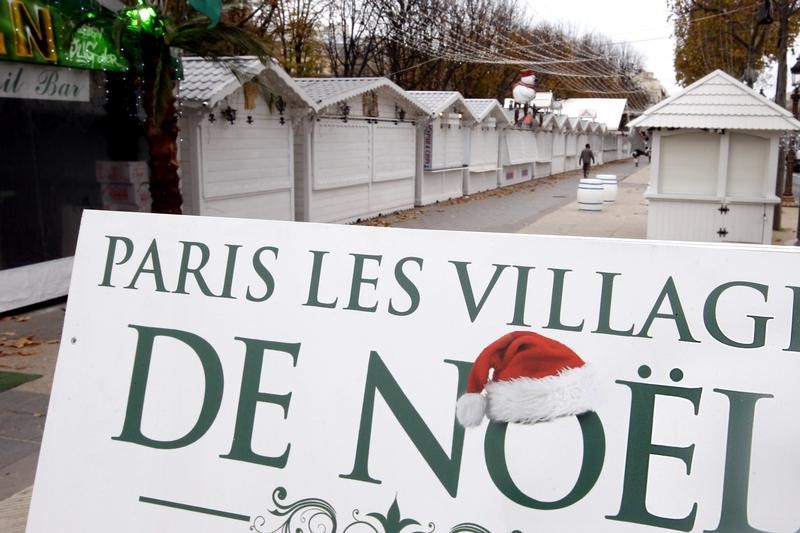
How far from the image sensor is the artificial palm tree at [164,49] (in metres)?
9.20

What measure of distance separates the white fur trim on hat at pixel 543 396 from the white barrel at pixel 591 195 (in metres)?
18.6

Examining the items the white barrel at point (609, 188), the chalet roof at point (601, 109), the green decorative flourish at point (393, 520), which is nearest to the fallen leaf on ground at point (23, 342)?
the green decorative flourish at point (393, 520)

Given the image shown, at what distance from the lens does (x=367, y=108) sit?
61.0ft

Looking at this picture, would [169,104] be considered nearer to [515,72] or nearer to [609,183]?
[609,183]

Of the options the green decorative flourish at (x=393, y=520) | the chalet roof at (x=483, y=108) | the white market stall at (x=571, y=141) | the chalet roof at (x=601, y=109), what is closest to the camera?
the green decorative flourish at (x=393, y=520)

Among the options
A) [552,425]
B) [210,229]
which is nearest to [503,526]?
[552,425]

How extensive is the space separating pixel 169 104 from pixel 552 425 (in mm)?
8750

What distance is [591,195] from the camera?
1988cm

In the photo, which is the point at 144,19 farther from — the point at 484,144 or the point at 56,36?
the point at 484,144

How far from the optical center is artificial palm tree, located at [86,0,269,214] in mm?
9203

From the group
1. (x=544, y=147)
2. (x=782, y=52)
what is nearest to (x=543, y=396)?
(x=782, y=52)

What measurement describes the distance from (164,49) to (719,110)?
839 centimetres

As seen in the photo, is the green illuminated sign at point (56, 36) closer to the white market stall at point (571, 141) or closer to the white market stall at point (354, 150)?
the white market stall at point (354, 150)

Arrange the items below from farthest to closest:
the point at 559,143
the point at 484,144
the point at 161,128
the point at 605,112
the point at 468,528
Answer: the point at 605,112
the point at 559,143
the point at 484,144
the point at 161,128
the point at 468,528
